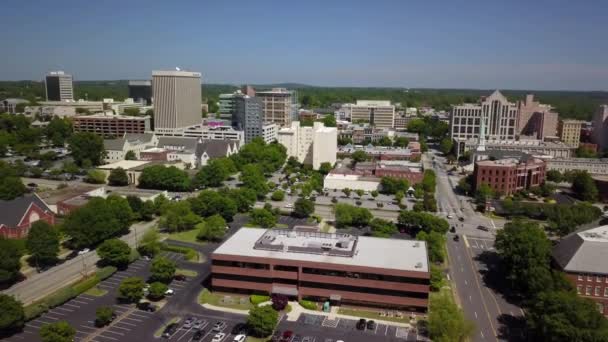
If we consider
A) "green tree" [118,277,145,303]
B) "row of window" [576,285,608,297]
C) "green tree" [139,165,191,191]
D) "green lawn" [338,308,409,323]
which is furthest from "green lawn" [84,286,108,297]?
"row of window" [576,285,608,297]

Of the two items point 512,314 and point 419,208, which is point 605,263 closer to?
point 512,314

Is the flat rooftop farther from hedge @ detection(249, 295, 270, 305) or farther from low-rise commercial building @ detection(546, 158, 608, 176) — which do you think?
low-rise commercial building @ detection(546, 158, 608, 176)

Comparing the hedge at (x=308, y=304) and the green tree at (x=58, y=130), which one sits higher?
the green tree at (x=58, y=130)

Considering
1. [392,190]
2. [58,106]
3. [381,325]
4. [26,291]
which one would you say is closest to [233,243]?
[381,325]

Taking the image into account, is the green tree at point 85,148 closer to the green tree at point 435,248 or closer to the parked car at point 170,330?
the parked car at point 170,330

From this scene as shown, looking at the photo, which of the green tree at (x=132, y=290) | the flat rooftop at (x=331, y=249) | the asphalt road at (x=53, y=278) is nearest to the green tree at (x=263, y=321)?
the flat rooftop at (x=331, y=249)

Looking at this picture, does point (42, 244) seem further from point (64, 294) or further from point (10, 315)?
point (10, 315)
